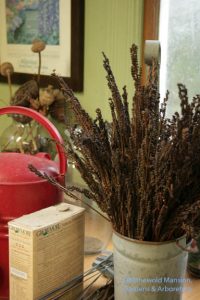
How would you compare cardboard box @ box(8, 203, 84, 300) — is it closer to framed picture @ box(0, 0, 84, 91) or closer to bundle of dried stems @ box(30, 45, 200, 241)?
bundle of dried stems @ box(30, 45, 200, 241)

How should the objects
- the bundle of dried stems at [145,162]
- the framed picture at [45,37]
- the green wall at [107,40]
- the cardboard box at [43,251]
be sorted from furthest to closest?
the framed picture at [45,37] < the green wall at [107,40] < the cardboard box at [43,251] < the bundle of dried stems at [145,162]

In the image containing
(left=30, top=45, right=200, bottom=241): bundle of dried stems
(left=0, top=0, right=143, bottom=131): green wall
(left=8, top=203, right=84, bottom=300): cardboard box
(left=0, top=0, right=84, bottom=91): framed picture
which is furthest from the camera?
(left=0, top=0, right=84, bottom=91): framed picture

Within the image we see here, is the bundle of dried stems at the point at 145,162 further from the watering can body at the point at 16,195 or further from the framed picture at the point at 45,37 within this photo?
the framed picture at the point at 45,37

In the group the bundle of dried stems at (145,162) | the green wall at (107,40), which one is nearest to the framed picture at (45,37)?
the green wall at (107,40)

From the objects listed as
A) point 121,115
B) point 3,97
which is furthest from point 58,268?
point 3,97

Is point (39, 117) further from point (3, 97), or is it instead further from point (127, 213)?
point (3, 97)

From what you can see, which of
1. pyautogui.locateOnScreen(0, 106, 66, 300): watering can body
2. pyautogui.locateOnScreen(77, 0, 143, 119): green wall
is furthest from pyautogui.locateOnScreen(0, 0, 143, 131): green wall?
pyautogui.locateOnScreen(0, 106, 66, 300): watering can body

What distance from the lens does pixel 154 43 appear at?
81 cm

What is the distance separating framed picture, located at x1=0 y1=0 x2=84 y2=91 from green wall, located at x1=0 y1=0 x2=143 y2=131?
0.11 feet

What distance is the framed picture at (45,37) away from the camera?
5.15ft

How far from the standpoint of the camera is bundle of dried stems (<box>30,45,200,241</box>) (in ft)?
1.97

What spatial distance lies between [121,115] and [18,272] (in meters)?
0.33

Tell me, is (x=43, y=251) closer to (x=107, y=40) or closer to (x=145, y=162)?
(x=145, y=162)

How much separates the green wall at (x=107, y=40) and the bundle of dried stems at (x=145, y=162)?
799mm
